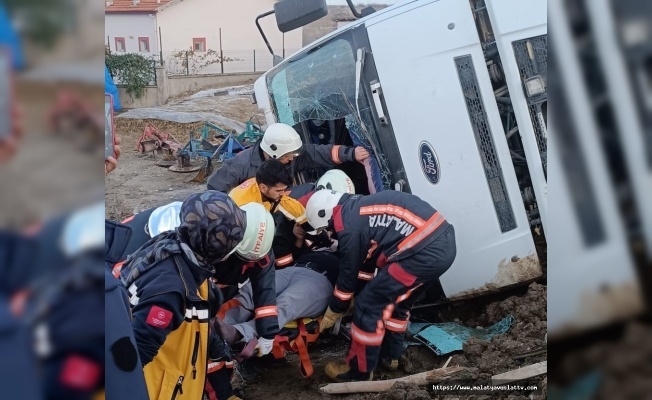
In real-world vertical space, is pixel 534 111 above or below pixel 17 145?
above

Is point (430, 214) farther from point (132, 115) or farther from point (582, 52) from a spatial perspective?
point (132, 115)

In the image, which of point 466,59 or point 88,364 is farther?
point 466,59

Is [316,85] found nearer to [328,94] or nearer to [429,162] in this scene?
[328,94]

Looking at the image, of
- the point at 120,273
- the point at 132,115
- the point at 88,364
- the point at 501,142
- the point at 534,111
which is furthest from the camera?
the point at 132,115

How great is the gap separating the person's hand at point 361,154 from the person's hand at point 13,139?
379cm

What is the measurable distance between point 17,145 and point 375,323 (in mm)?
3048

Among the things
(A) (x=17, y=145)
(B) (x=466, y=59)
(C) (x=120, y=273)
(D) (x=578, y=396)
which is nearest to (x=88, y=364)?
(A) (x=17, y=145)

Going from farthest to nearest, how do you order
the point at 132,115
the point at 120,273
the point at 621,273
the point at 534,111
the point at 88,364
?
the point at 132,115 → the point at 534,111 → the point at 120,273 → the point at 88,364 → the point at 621,273

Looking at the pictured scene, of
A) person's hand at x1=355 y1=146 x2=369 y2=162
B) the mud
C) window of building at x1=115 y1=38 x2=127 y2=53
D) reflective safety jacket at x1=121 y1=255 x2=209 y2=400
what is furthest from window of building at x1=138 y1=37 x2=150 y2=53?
reflective safety jacket at x1=121 y1=255 x2=209 y2=400

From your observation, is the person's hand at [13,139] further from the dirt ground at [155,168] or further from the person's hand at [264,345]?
the dirt ground at [155,168]

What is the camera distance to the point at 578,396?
752 millimetres

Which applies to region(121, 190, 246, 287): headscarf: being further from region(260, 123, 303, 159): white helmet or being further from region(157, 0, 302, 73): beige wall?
A: region(157, 0, 302, 73): beige wall

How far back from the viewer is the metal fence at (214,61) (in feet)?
56.0

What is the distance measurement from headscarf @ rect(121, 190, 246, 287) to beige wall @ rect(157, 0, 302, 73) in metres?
13.2
